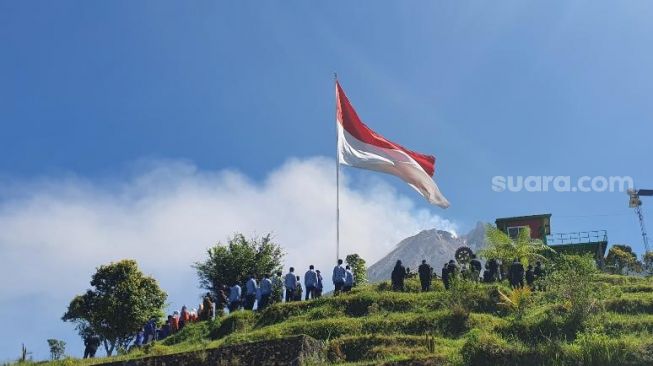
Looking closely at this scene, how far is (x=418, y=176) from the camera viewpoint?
3014 cm

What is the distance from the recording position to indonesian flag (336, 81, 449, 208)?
30.0m

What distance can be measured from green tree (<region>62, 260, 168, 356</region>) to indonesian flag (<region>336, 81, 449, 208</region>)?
61.5 ft

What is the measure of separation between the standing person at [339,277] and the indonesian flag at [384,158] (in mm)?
4303

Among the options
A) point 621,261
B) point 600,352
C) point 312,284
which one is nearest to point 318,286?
point 312,284

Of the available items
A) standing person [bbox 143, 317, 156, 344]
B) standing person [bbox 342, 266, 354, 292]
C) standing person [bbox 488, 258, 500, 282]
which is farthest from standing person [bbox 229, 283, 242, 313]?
standing person [bbox 488, 258, 500, 282]

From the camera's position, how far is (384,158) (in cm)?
3005

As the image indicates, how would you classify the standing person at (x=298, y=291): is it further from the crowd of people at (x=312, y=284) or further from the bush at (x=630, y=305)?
the bush at (x=630, y=305)

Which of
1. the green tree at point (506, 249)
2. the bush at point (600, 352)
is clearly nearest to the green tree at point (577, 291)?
the bush at point (600, 352)

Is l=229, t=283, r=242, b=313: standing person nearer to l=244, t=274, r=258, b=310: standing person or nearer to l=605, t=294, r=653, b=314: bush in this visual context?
l=244, t=274, r=258, b=310: standing person

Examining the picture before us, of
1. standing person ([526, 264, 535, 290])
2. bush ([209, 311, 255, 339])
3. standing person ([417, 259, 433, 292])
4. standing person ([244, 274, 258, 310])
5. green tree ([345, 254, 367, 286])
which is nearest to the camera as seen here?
bush ([209, 311, 255, 339])

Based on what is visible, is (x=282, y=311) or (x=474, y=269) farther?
(x=474, y=269)

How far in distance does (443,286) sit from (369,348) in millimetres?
8958

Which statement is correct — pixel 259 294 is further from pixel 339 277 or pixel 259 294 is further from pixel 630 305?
pixel 630 305

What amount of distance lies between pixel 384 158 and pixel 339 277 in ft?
17.6
